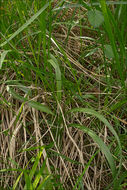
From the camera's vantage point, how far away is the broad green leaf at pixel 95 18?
977 millimetres

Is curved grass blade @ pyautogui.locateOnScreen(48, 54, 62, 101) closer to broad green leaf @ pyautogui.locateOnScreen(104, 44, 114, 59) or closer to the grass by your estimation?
the grass

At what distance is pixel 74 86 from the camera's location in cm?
108

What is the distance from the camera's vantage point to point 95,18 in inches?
38.8

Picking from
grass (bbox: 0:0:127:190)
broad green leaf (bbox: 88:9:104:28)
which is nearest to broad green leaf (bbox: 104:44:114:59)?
grass (bbox: 0:0:127:190)

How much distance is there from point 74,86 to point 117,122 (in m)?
0.25

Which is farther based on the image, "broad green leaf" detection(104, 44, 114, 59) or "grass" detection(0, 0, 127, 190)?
"broad green leaf" detection(104, 44, 114, 59)

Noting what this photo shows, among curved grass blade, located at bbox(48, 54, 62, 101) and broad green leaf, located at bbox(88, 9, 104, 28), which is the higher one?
broad green leaf, located at bbox(88, 9, 104, 28)

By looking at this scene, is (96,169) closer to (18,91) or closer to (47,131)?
(47,131)

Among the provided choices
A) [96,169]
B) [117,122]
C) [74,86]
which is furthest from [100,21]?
[96,169]

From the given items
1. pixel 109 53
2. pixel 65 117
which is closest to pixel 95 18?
pixel 109 53

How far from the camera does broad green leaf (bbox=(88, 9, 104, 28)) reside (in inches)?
38.5

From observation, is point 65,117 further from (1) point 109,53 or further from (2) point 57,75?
(1) point 109,53

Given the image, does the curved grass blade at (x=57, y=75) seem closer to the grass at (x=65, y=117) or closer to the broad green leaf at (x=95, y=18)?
the grass at (x=65, y=117)

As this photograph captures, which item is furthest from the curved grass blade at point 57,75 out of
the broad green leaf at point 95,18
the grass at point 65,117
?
the broad green leaf at point 95,18
